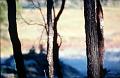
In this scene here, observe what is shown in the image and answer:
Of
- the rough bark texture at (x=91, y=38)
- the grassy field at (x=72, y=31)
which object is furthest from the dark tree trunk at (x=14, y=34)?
the grassy field at (x=72, y=31)

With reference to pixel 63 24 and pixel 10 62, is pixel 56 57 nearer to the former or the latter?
pixel 10 62

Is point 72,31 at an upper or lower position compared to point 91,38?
lower

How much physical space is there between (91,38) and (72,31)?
52.8 metres

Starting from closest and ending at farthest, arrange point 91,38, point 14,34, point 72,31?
point 91,38, point 14,34, point 72,31

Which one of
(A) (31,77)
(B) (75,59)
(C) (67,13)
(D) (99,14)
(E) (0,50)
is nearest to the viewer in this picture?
(D) (99,14)

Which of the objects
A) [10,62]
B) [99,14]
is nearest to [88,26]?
[99,14]

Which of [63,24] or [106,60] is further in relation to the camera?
[63,24]

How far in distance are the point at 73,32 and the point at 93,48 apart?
52.3m

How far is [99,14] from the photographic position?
21969 mm

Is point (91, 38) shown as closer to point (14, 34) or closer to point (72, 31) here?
point (14, 34)

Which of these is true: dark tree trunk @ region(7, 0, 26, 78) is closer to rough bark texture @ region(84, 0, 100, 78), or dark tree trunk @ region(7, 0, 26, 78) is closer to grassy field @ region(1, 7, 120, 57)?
rough bark texture @ region(84, 0, 100, 78)

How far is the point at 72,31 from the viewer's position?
68.1m

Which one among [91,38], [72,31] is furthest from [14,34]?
[72,31]

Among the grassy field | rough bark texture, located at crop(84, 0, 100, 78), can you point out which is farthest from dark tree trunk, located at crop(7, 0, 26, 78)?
the grassy field
